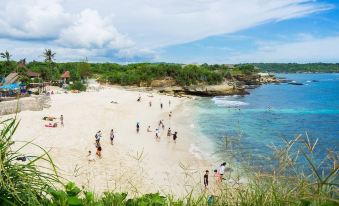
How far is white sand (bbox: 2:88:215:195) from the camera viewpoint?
16578mm

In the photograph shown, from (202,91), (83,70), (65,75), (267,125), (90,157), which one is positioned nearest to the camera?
(90,157)

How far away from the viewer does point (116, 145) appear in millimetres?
25750

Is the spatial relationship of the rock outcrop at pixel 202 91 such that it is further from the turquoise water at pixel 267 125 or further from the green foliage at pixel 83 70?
the turquoise water at pixel 267 125

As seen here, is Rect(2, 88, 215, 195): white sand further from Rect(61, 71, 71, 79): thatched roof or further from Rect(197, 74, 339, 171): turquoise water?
Rect(61, 71, 71, 79): thatched roof

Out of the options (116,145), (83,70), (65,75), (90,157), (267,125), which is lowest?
(267,125)

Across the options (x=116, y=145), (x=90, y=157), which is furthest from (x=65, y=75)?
(x=90, y=157)

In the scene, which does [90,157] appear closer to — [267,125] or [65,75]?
[267,125]

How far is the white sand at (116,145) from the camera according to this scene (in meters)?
16.6

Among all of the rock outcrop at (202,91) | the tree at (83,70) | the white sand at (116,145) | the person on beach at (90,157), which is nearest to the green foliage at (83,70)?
the tree at (83,70)

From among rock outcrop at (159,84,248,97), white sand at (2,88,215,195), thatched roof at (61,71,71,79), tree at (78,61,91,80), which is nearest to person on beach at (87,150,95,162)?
white sand at (2,88,215,195)

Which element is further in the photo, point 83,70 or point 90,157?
point 83,70

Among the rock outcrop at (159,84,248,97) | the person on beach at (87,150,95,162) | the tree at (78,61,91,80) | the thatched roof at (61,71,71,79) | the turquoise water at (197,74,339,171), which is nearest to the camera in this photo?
the person on beach at (87,150,95,162)

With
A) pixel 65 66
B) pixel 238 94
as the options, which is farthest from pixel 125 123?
pixel 65 66

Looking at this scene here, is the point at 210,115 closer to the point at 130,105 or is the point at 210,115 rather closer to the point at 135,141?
the point at 130,105
